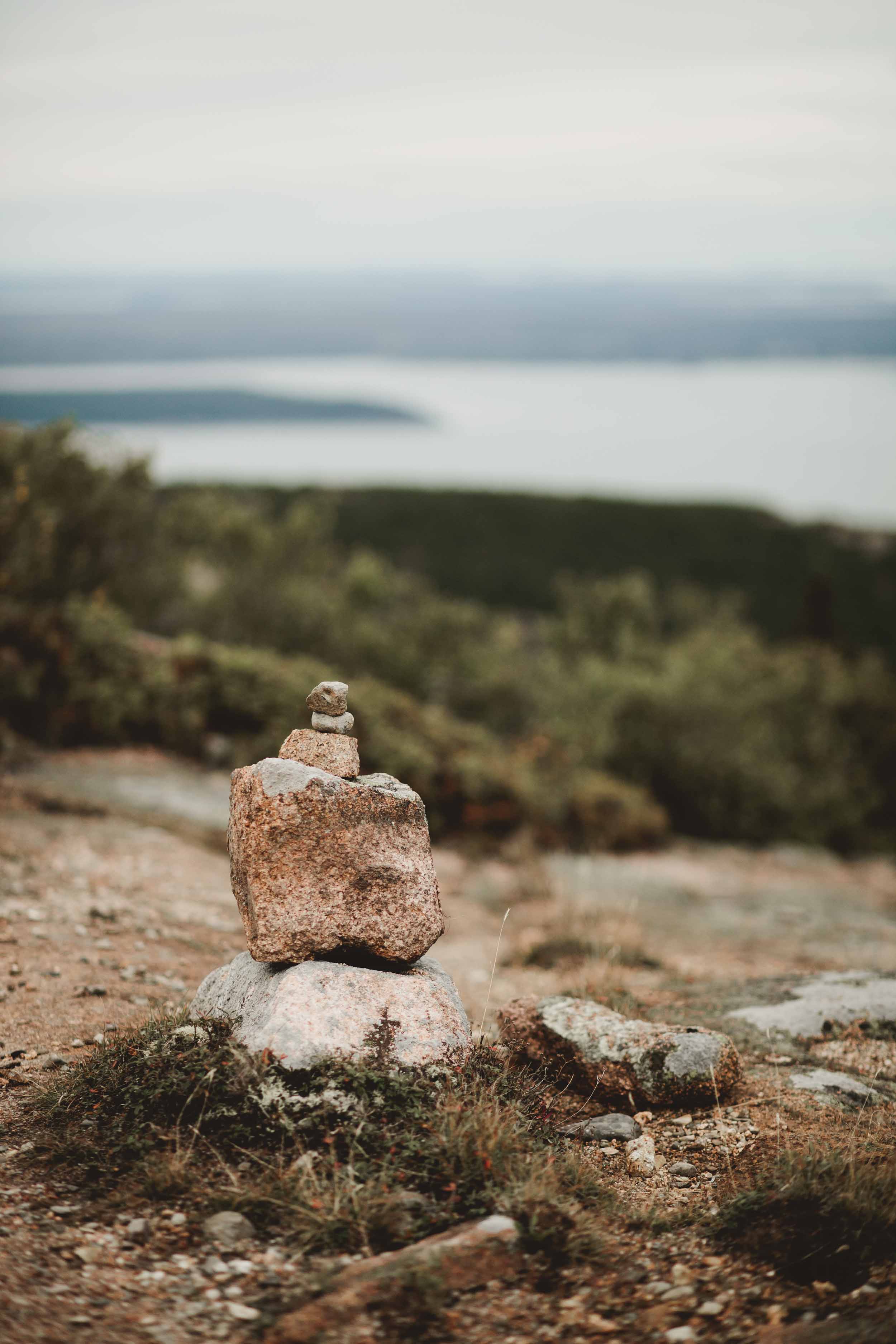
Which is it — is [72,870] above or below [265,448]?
below

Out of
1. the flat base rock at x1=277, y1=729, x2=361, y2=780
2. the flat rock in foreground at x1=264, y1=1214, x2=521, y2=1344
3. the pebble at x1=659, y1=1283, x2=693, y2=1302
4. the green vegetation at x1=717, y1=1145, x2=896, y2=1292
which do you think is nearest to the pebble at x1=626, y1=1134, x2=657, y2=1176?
the green vegetation at x1=717, y1=1145, x2=896, y2=1292

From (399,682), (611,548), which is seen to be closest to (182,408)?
(399,682)

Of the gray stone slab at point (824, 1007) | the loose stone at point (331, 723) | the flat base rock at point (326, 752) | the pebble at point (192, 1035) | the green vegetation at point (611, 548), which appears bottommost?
the gray stone slab at point (824, 1007)

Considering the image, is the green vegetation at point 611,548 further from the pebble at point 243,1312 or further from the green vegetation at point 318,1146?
the pebble at point 243,1312

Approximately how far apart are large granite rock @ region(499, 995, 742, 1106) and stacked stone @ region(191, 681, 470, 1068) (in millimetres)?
761

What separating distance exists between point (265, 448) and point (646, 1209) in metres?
83.6

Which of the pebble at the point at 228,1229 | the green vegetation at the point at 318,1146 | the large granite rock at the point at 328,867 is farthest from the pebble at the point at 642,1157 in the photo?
the pebble at the point at 228,1229

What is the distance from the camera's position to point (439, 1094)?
17.5ft

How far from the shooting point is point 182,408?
2031 inches

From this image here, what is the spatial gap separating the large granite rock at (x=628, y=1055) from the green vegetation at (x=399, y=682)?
32.7 ft

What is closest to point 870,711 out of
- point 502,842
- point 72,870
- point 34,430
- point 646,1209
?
point 502,842

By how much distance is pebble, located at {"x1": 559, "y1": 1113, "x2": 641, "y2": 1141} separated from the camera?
578 cm

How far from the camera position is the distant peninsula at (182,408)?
20.6 metres

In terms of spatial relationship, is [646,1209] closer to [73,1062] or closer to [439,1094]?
[439,1094]
